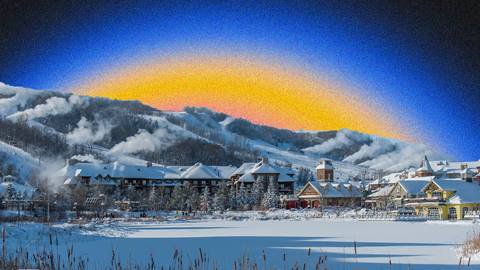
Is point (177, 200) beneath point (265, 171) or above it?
beneath

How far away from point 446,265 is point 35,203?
47.4m

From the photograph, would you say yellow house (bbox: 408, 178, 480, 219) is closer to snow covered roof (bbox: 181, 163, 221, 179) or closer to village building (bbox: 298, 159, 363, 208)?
village building (bbox: 298, 159, 363, 208)

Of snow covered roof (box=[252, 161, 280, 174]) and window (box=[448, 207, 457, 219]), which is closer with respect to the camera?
window (box=[448, 207, 457, 219])

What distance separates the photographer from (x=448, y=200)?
61.5 meters

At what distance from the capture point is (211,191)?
10162cm

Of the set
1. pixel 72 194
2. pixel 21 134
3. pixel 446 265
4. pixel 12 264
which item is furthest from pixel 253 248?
pixel 21 134

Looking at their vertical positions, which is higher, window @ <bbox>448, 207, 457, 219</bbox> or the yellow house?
the yellow house

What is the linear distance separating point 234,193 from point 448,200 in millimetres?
31420

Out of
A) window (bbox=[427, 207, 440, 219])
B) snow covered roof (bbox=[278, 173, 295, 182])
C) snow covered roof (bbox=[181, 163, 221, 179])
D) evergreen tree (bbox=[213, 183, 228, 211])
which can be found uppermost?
snow covered roof (bbox=[181, 163, 221, 179])

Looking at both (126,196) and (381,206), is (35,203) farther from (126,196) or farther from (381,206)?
(381,206)

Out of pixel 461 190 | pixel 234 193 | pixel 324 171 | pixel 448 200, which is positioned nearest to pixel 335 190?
pixel 324 171

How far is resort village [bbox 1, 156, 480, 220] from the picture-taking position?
6025cm

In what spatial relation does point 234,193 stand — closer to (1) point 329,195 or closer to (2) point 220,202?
(2) point 220,202

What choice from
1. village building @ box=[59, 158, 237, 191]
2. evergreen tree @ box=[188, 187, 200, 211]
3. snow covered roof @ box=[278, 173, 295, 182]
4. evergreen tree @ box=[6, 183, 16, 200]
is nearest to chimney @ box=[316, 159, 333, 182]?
snow covered roof @ box=[278, 173, 295, 182]
